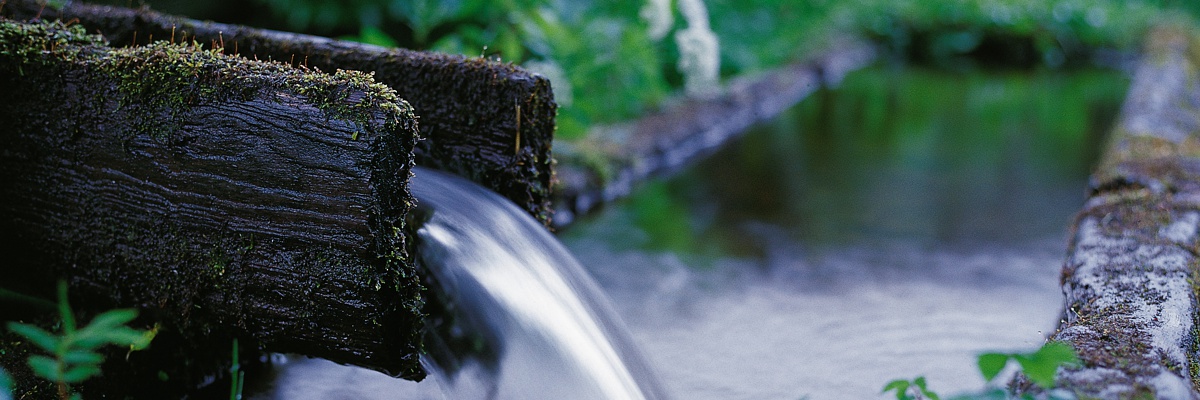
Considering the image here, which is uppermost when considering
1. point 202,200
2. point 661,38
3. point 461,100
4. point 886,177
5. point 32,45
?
point 661,38

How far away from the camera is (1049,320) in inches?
90.2

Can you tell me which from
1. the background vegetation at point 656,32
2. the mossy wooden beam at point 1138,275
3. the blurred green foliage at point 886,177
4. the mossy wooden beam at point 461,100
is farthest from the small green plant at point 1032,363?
the blurred green foliage at point 886,177

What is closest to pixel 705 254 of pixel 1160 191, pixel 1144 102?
pixel 1160 191

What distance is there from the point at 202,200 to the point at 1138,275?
1671 millimetres

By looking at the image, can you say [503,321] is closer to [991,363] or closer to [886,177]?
[991,363]

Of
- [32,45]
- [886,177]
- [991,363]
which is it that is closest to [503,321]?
[991,363]

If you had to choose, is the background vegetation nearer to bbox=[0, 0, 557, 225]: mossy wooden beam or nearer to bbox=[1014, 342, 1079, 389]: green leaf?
bbox=[0, 0, 557, 225]: mossy wooden beam

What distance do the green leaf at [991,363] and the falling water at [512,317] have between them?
688mm

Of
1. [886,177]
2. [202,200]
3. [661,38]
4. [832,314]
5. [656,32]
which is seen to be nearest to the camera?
[202,200]

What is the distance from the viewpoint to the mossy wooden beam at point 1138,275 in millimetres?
1314

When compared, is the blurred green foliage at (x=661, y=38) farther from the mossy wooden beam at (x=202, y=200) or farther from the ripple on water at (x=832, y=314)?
the ripple on water at (x=832, y=314)

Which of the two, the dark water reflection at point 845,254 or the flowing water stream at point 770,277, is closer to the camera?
the flowing water stream at point 770,277

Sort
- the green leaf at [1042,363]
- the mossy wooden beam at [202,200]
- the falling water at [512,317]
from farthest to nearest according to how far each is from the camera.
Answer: the falling water at [512,317]
the mossy wooden beam at [202,200]
the green leaf at [1042,363]

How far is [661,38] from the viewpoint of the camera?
5188mm
